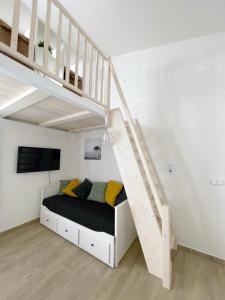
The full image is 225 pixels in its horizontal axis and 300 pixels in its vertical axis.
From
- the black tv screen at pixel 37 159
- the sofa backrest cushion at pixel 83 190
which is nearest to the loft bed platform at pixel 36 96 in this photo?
the black tv screen at pixel 37 159

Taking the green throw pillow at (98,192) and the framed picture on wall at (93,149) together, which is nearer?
the green throw pillow at (98,192)

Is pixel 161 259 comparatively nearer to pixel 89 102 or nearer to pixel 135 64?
pixel 89 102

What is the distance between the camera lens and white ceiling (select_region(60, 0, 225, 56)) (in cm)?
213

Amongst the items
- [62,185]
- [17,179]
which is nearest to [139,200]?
[62,185]

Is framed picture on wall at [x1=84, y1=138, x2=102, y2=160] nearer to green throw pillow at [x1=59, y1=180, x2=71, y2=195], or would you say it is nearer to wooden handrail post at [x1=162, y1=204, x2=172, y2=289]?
green throw pillow at [x1=59, y1=180, x2=71, y2=195]

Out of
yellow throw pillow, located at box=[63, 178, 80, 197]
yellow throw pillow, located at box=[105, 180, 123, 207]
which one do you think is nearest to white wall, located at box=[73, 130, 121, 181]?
yellow throw pillow, located at box=[105, 180, 123, 207]

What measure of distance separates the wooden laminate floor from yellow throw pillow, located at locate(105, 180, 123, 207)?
81cm

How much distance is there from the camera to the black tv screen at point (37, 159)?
2950mm

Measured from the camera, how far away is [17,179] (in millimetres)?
2975

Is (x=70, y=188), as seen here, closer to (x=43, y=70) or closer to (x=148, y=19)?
(x=43, y=70)

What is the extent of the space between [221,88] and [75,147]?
3357mm

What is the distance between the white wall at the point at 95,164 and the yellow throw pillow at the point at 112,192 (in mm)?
293

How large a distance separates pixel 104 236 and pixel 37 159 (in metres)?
2.10

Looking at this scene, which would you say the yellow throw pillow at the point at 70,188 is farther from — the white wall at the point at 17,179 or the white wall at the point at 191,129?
the white wall at the point at 191,129
